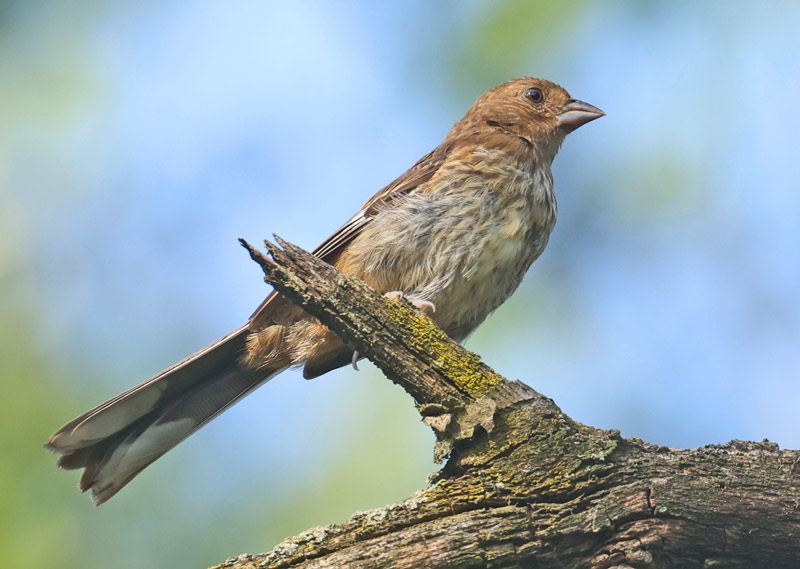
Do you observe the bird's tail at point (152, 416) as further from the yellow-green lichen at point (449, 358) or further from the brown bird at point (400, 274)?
the yellow-green lichen at point (449, 358)

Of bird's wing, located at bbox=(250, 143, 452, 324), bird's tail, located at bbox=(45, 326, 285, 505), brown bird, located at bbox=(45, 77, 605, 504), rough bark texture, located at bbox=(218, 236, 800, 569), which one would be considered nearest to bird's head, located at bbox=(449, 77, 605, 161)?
brown bird, located at bbox=(45, 77, 605, 504)

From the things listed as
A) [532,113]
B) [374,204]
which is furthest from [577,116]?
[374,204]

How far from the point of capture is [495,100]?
504 cm

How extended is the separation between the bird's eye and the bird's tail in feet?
7.10

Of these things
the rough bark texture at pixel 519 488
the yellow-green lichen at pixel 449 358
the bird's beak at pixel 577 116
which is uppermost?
the bird's beak at pixel 577 116

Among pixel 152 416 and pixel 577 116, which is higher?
pixel 577 116

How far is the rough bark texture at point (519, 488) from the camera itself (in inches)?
96.9

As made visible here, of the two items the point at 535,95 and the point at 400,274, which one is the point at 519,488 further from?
the point at 535,95

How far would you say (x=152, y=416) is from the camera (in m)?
3.71

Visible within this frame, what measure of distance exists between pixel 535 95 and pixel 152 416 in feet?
9.14

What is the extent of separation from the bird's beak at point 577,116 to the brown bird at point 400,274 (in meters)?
0.52

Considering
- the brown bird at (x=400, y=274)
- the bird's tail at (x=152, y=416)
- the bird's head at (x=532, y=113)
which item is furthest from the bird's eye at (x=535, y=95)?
the bird's tail at (x=152, y=416)

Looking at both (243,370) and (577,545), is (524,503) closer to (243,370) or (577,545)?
(577,545)

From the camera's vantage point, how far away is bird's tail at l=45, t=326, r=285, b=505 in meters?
3.45
